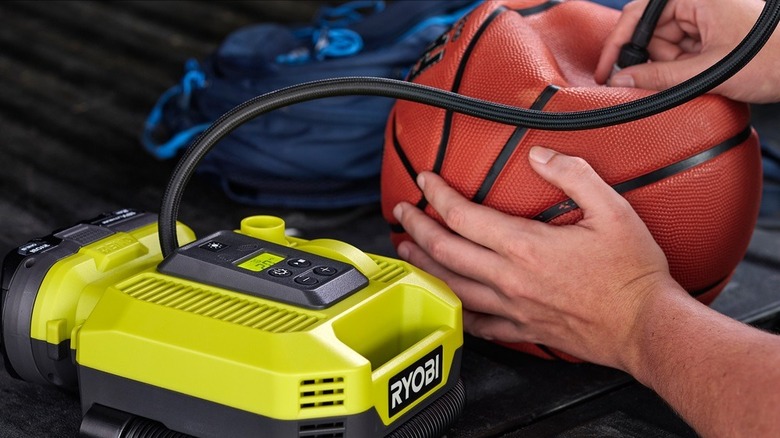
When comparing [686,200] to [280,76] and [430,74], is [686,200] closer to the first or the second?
[430,74]

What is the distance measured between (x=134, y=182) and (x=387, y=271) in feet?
3.42

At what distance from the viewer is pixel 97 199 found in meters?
2.05

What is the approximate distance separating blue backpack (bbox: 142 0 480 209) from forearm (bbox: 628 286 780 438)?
929 mm

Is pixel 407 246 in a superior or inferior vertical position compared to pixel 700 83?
inferior

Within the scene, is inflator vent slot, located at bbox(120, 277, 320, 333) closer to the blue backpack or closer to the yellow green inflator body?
the yellow green inflator body

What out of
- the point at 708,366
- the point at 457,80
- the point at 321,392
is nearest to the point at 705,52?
the point at 457,80

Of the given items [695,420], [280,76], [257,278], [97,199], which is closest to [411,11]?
[280,76]

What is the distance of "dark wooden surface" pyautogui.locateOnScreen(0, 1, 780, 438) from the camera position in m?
1.38

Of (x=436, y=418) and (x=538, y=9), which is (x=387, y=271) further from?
(x=538, y=9)

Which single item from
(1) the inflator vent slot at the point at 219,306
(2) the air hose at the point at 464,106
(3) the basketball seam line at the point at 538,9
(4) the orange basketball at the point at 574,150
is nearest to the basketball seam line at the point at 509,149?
(4) the orange basketball at the point at 574,150

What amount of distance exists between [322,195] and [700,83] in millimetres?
1014

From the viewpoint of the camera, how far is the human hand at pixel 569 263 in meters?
1.26

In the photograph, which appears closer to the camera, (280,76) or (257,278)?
(257,278)

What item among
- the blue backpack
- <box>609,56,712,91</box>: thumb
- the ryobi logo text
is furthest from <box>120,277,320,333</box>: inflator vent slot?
the blue backpack
